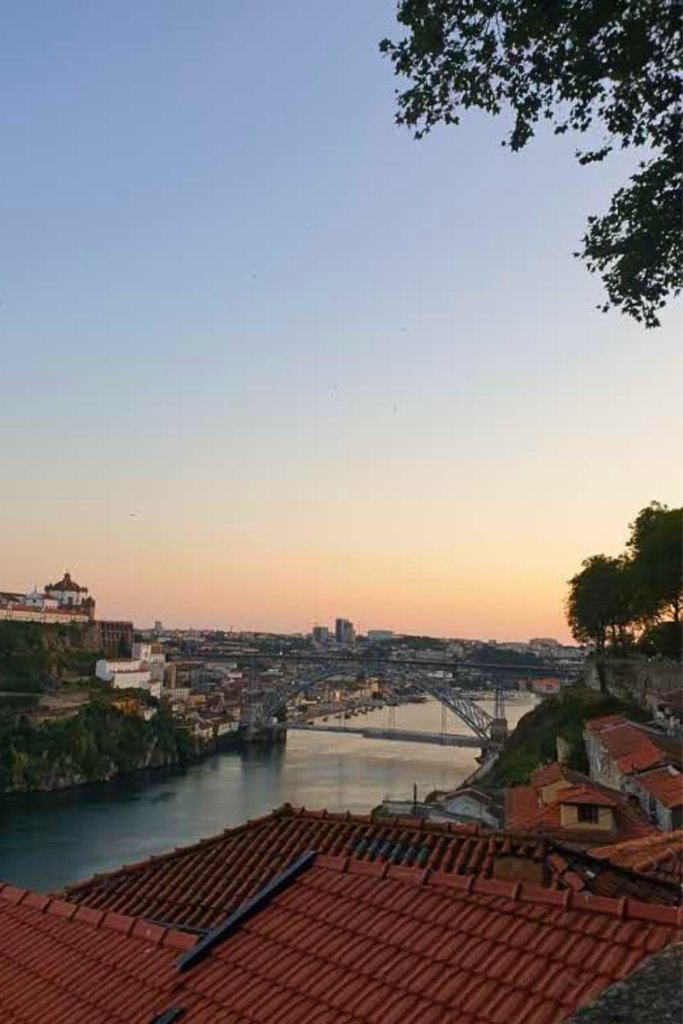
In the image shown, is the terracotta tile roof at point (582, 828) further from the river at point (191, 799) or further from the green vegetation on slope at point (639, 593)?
the river at point (191, 799)

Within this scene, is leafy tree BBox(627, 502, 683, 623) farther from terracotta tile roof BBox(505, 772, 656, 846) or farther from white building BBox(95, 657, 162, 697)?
white building BBox(95, 657, 162, 697)

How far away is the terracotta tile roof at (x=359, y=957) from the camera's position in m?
2.56

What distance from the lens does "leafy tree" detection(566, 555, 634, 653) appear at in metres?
29.4

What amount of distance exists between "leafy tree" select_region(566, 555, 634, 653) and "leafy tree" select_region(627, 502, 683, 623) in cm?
192

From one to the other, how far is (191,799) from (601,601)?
1569cm

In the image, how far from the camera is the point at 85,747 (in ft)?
132

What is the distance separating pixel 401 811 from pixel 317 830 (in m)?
11.1

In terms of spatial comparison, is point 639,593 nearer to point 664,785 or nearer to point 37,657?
point 664,785

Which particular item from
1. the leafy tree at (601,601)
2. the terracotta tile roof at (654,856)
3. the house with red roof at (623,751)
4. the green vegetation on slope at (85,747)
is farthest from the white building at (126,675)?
the terracotta tile roof at (654,856)

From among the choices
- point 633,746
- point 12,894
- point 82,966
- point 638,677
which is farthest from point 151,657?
point 82,966

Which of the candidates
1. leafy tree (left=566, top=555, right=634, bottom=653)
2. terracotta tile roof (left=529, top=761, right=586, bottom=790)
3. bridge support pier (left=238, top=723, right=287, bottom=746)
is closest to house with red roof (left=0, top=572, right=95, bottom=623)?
bridge support pier (left=238, top=723, right=287, bottom=746)

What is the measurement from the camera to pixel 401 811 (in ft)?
55.1

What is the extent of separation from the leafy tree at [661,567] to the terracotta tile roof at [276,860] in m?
16.8

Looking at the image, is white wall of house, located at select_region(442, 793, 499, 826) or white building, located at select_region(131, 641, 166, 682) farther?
white building, located at select_region(131, 641, 166, 682)
